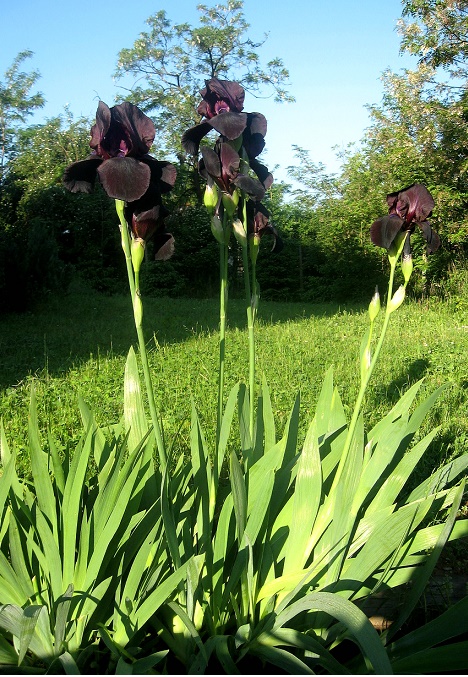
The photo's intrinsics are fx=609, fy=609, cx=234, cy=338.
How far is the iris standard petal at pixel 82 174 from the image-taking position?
54.7 inches

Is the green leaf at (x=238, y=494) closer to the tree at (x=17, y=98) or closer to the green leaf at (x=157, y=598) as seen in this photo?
the green leaf at (x=157, y=598)

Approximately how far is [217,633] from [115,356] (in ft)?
Answer: 14.3

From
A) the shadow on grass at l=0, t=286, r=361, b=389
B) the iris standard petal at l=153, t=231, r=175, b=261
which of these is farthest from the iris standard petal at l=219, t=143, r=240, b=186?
the shadow on grass at l=0, t=286, r=361, b=389

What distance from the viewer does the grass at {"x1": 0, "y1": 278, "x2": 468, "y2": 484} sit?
12.1 ft

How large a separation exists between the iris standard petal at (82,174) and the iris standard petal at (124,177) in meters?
0.06

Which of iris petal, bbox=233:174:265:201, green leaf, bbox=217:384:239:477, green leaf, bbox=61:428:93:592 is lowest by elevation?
green leaf, bbox=61:428:93:592

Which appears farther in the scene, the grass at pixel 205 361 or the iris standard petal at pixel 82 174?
the grass at pixel 205 361

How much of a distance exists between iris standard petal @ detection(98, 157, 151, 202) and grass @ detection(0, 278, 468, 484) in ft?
4.23

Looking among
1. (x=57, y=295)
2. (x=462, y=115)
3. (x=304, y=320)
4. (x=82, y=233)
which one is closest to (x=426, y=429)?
(x=304, y=320)

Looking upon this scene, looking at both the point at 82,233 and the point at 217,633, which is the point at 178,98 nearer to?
the point at 82,233

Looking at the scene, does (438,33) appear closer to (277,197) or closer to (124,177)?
(277,197)

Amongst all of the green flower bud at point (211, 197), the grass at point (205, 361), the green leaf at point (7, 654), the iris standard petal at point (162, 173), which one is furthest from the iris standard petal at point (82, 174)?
the grass at point (205, 361)

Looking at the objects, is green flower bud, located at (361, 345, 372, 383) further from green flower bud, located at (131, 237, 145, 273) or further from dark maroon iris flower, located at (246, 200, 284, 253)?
green flower bud, located at (131, 237, 145, 273)

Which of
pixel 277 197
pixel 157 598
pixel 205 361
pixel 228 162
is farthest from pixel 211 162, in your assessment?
pixel 277 197
